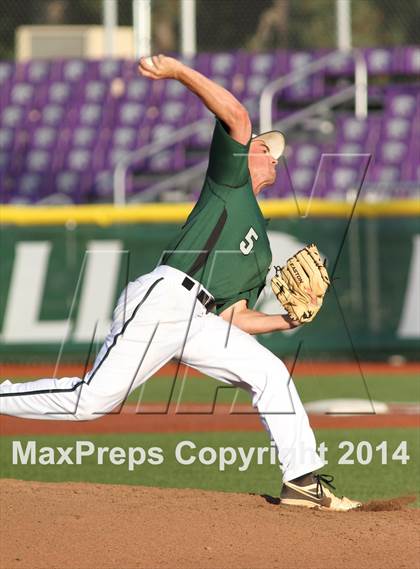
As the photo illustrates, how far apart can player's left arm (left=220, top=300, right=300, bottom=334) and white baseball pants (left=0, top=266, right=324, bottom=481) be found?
106mm

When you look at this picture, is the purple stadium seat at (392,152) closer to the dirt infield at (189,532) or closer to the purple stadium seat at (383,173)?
the purple stadium seat at (383,173)

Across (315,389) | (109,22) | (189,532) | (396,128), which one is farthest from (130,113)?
(189,532)

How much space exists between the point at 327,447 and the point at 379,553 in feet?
11.9

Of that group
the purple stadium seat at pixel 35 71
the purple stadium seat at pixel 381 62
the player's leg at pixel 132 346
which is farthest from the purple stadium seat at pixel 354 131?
the player's leg at pixel 132 346

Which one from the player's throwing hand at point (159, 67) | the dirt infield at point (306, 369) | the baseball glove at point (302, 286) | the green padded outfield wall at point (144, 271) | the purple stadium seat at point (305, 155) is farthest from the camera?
the purple stadium seat at point (305, 155)

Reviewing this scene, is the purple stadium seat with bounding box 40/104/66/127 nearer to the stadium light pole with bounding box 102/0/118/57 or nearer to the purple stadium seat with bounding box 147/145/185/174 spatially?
the stadium light pole with bounding box 102/0/118/57

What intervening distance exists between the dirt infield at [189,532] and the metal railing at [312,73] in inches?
430

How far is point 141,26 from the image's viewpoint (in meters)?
18.1

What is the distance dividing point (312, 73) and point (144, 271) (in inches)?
227

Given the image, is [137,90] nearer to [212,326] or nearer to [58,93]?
[58,93]

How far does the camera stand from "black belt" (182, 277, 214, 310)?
5336 mm

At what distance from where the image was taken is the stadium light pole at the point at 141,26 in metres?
18.0

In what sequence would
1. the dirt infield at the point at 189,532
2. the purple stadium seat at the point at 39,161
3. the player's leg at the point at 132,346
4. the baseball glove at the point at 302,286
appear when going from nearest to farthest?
the dirt infield at the point at 189,532 < the player's leg at the point at 132,346 < the baseball glove at the point at 302,286 < the purple stadium seat at the point at 39,161

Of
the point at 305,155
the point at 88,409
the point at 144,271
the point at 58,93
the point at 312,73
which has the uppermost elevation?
the point at 312,73
